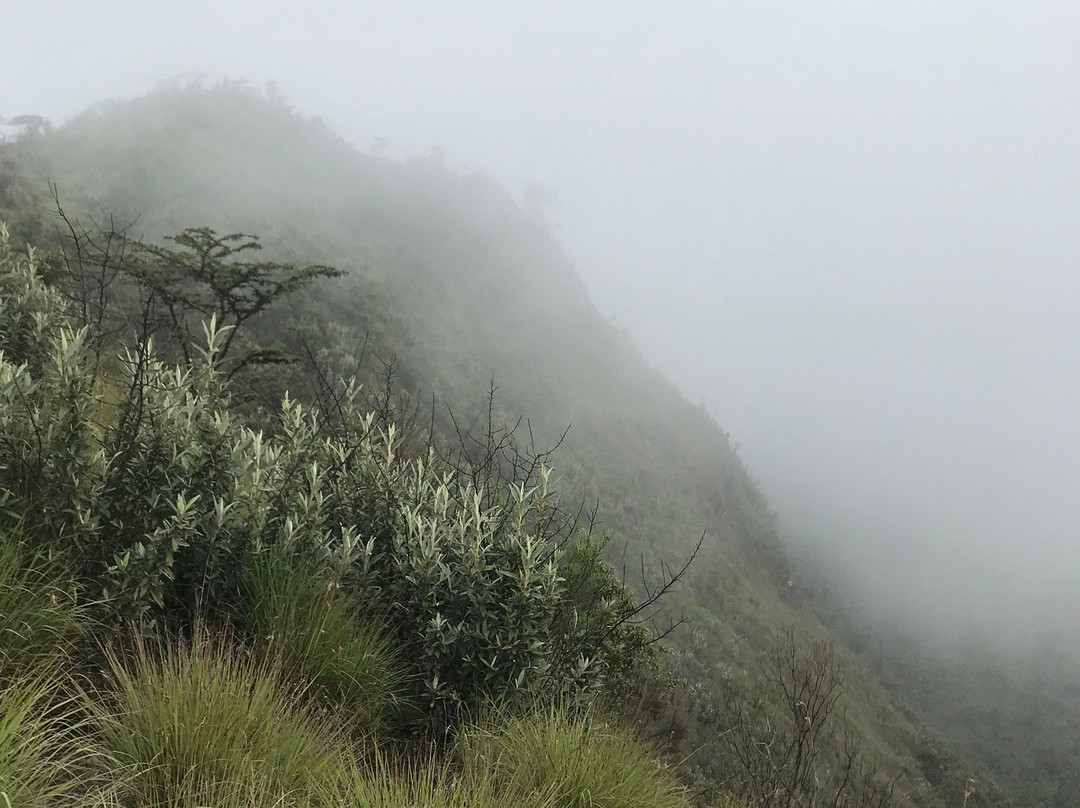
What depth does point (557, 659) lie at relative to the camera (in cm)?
385

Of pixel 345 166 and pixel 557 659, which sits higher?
pixel 345 166

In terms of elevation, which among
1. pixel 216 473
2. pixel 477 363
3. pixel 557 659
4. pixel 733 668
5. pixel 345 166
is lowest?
pixel 733 668

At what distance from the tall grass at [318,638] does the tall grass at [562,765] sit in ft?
1.79

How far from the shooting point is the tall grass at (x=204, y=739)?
6.47ft

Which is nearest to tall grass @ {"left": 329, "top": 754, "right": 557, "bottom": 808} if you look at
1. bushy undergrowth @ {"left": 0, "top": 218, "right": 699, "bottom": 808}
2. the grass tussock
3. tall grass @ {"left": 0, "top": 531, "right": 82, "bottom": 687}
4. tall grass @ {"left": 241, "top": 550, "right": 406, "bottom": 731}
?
bushy undergrowth @ {"left": 0, "top": 218, "right": 699, "bottom": 808}

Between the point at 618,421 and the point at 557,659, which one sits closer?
the point at 557,659

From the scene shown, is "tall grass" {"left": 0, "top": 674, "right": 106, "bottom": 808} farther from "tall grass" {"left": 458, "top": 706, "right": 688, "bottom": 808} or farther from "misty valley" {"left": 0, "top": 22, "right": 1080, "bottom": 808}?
"tall grass" {"left": 458, "top": 706, "right": 688, "bottom": 808}

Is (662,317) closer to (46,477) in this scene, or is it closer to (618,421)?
(618,421)

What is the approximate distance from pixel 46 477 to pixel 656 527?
23.4 meters

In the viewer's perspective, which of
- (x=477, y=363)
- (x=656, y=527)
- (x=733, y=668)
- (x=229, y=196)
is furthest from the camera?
(x=229, y=196)

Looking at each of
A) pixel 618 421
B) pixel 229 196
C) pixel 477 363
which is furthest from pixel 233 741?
pixel 229 196

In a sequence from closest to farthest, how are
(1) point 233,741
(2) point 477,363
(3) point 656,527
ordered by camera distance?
(1) point 233,741 → (3) point 656,527 → (2) point 477,363

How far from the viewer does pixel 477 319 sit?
3397 cm

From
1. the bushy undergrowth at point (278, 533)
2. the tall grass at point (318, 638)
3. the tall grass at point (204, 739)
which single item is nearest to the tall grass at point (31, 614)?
the bushy undergrowth at point (278, 533)
